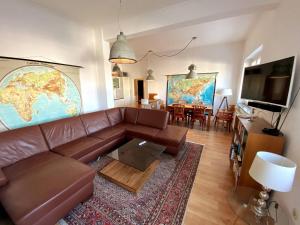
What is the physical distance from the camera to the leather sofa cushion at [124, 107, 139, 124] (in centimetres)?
345

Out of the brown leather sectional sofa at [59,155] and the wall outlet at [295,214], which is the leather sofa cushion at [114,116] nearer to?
the brown leather sectional sofa at [59,155]

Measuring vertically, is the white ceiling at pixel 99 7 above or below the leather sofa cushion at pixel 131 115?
above

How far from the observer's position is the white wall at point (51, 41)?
2055 millimetres

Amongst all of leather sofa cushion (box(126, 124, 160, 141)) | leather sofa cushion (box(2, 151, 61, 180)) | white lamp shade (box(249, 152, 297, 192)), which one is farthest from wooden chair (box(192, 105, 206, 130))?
leather sofa cushion (box(2, 151, 61, 180))

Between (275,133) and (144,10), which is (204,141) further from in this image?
(144,10)

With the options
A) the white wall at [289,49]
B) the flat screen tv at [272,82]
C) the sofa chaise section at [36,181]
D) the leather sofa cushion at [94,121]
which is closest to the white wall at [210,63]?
the white wall at [289,49]

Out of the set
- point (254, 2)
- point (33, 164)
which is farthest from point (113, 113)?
point (254, 2)

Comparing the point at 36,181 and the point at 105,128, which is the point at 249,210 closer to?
the point at 36,181

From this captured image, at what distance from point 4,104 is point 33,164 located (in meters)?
1.14

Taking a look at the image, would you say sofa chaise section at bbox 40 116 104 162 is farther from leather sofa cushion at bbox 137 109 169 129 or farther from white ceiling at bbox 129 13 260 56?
white ceiling at bbox 129 13 260 56

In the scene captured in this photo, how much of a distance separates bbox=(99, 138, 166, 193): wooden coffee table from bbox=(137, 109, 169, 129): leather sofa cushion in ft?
2.87

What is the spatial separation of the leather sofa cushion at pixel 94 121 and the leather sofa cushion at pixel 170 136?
1.32 metres

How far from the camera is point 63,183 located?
1341 millimetres

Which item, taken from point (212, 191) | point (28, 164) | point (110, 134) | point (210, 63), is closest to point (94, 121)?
point (110, 134)
